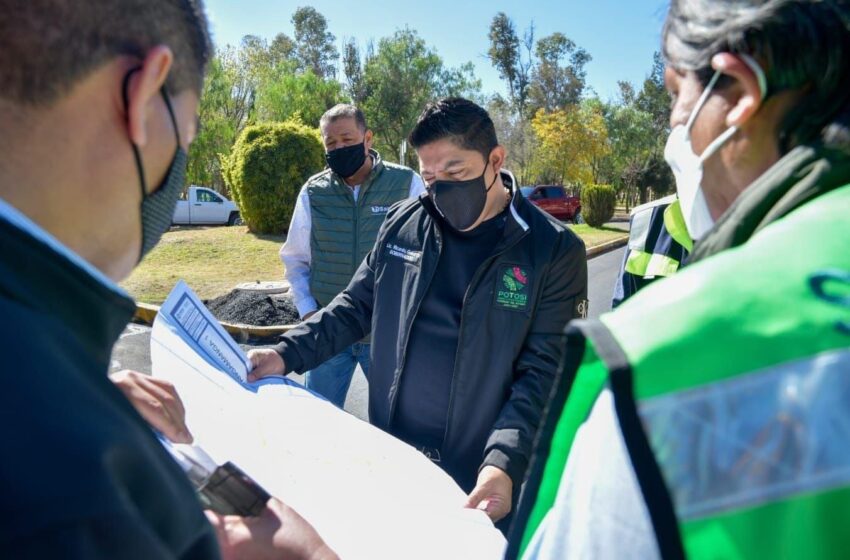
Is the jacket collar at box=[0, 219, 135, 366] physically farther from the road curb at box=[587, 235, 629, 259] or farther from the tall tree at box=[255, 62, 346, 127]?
the tall tree at box=[255, 62, 346, 127]

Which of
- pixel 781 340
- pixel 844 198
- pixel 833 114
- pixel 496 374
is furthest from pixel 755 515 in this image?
pixel 496 374

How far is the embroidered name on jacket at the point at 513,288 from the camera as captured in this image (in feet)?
7.32

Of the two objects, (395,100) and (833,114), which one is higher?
(833,114)

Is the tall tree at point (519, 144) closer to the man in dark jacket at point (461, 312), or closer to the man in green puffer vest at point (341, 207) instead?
the man in green puffer vest at point (341, 207)

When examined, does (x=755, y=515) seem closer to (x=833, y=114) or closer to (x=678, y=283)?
(x=678, y=283)

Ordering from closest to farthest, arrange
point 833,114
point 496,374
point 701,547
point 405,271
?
point 701,547 → point 833,114 → point 496,374 → point 405,271

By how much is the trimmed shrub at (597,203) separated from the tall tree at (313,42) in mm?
38309

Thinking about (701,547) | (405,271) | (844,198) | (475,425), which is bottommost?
(475,425)

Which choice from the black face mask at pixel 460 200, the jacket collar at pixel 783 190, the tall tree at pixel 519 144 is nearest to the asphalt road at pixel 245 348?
the black face mask at pixel 460 200

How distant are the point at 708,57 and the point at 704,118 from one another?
102 mm

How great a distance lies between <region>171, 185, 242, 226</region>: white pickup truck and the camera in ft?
72.4

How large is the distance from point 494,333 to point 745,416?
5.12 feet

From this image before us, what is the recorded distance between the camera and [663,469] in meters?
→ 0.68

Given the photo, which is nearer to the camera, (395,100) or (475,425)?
(475,425)
